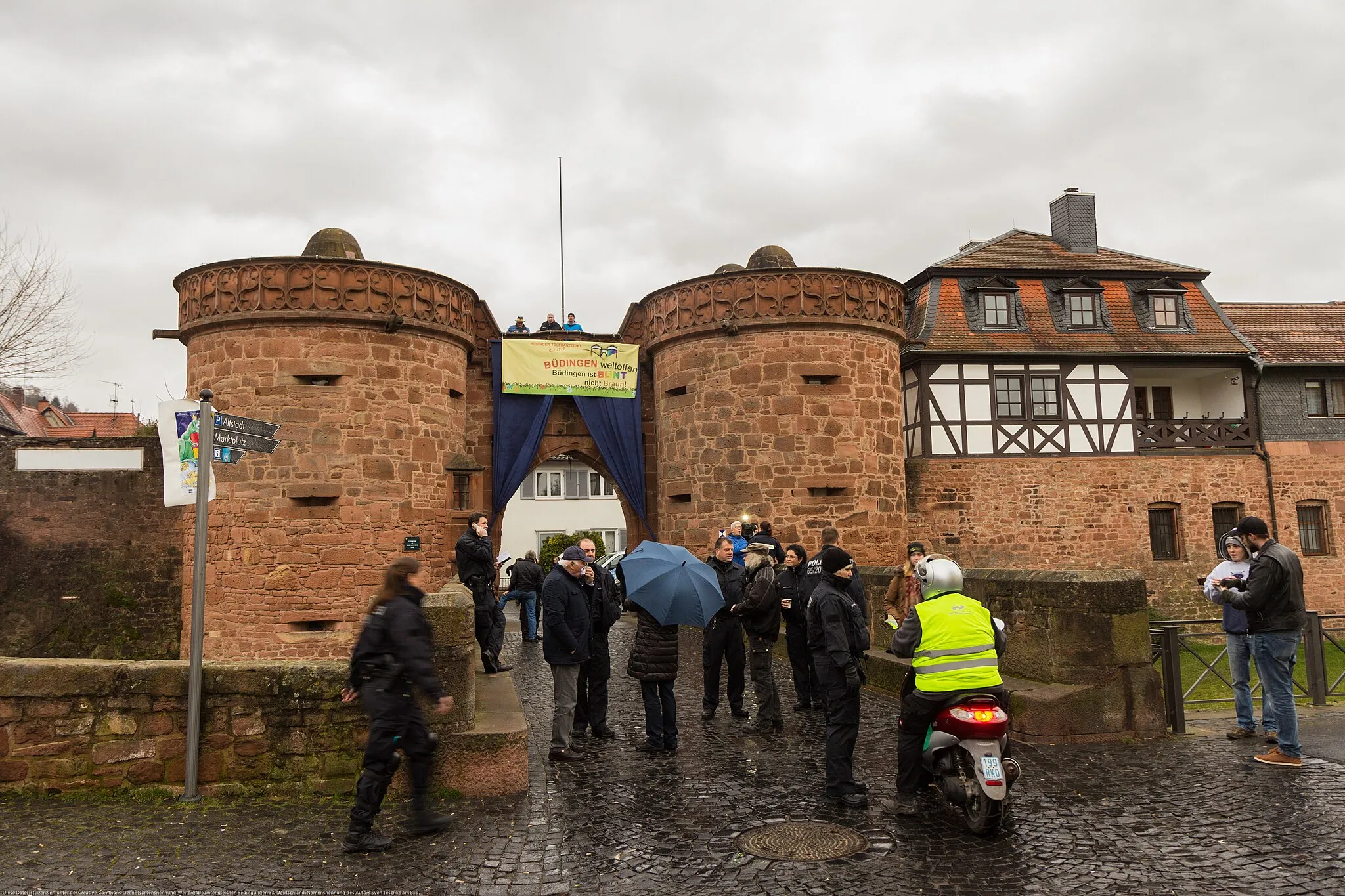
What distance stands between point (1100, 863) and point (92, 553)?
1856 centimetres

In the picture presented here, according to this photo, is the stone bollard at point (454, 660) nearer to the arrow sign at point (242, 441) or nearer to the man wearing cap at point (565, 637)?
the man wearing cap at point (565, 637)

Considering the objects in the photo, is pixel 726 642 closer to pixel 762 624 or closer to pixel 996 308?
pixel 762 624

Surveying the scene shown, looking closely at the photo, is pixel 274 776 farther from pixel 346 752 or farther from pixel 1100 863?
pixel 1100 863

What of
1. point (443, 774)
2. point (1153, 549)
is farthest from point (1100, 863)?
point (1153, 549)

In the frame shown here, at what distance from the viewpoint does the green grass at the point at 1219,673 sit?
32.8 ft

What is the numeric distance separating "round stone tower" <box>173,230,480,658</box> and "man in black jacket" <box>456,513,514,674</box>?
15.8 feet

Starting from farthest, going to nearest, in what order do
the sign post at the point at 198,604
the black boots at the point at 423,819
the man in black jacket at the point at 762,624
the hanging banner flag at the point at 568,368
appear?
the hanging banner flag at the point at 568,368 < the man in black jacket at the point at 762,624 < the sign post at the point at 198,604 < the black boots at the point at 423,819

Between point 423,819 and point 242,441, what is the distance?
122 inches

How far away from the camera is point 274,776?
6059 mm

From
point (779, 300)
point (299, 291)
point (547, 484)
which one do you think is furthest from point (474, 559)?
point (547, 484)

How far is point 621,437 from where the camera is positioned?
1852 cm

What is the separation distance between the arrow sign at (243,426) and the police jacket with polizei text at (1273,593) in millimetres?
6819

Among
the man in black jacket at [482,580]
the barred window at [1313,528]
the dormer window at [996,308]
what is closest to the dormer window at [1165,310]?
the dormer window at [996,308]

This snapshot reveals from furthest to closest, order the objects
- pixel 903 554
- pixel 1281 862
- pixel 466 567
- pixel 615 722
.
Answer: pixel 903 554 → pixel 466 567 → pixel 615 722 → pixel 1281 862
